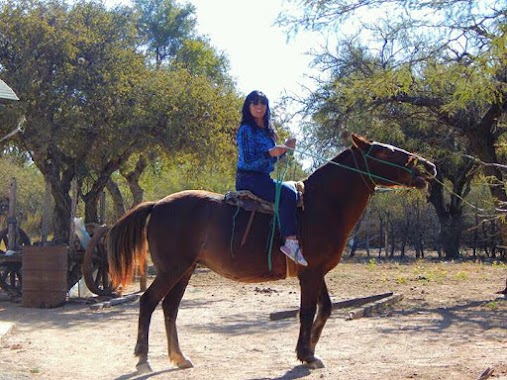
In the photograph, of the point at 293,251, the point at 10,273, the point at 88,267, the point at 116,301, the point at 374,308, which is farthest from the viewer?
the point at 10,273

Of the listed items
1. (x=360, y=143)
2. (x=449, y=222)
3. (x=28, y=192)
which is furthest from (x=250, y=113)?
(x=28, y=192)

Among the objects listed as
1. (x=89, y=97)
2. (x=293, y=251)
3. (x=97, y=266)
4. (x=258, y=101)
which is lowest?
(x=97, y=266)

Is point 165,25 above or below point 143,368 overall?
above

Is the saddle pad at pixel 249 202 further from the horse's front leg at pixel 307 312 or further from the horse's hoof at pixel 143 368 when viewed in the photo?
the horse's hoof at pixel 143 368

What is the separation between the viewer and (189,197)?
7.10 meters

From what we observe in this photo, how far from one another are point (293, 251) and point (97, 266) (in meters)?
7.17

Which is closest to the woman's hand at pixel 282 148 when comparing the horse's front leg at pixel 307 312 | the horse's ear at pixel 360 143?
the horse's ear at pixel 360 143

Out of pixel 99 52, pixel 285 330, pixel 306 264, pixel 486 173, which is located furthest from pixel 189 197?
pixel 99 52

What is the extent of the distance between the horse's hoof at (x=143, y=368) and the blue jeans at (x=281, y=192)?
1838mm

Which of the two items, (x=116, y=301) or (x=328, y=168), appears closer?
(x=328, y=168)

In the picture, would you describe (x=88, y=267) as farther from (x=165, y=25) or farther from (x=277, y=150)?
(x=165, y=25)

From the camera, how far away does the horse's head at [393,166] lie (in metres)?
6.77

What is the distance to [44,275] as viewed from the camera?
1181 centimetres

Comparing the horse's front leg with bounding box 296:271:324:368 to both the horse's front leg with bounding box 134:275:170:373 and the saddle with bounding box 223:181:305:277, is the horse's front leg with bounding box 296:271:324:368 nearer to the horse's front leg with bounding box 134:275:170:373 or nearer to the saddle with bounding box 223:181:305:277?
the saddle with bounding box 223:181:305:277
